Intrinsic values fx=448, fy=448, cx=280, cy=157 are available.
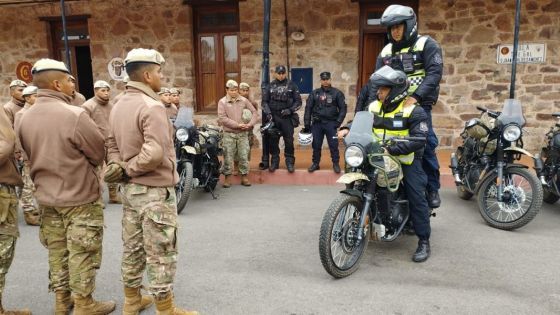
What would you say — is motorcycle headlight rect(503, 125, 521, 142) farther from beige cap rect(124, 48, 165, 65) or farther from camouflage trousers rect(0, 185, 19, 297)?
camouflage trousers rect(0, 185, 19, 297)

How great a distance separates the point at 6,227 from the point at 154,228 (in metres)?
1.08

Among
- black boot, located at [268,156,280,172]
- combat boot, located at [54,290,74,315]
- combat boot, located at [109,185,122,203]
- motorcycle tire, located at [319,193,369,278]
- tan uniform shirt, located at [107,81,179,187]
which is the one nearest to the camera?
tan uniform shirt, located at [107,81,179,187]

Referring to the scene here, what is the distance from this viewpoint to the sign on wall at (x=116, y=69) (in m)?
10.1

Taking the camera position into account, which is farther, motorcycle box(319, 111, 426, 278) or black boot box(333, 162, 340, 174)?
black boot box(333, 162, 340, 174)

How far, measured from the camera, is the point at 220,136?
6.89 m

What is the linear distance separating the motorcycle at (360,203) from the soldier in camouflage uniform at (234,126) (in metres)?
3.31

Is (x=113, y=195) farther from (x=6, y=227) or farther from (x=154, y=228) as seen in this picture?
(x=154, y=228)

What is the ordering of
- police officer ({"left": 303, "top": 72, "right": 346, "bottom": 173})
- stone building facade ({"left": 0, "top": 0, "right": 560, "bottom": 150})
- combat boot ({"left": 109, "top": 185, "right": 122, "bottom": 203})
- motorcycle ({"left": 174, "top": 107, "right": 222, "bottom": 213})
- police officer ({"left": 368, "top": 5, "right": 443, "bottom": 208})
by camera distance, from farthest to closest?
stone building facade ({"left": 0, "top": 0, "right": 560, "bottom": 150}) < police officer ({"left": 303, "top": 72, "right": 346, "bottom": 173}) < combat boot ({"left": 109, "top": 185, "right": 122, "bottom": 203}) < motorcycle ({"left": 174, "top": 107, "right": 222, "bottom": 213}) < police officer ({"left": 368, "top": 5, "right": 443, "bottom": 208})

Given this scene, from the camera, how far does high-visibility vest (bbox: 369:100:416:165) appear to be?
3.77 m

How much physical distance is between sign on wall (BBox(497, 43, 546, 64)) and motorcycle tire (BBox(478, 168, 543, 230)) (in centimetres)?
465

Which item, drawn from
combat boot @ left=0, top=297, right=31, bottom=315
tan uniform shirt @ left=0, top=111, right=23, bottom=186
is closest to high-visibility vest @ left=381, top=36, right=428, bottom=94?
tan uniform shirt @ left=0, top=111, right=23, bottom=186

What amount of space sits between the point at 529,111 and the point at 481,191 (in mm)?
4793

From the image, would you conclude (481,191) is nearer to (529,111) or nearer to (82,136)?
(82,136)

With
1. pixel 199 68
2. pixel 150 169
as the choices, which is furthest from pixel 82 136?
pixel 199 68
